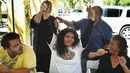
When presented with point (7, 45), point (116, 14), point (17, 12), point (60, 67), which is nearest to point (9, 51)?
point (7, 45)

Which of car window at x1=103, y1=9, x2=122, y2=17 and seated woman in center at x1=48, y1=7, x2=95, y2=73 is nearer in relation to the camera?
seated woman in center at x1=48, y1=7, x2=95, y2=73

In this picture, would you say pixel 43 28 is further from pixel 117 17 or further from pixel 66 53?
pixel 117 17

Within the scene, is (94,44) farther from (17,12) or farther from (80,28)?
(17,12)

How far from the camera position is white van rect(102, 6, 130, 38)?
3184 millimetres

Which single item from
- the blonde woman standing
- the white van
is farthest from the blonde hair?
the white van

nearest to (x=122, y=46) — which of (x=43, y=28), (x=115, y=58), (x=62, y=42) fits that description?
(x=115, y=58)

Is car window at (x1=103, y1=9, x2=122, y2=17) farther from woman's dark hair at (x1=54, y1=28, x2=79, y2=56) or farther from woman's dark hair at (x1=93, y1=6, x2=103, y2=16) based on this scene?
woman's dark hair at (x1=54, y1=28, x2=79, y2=56)

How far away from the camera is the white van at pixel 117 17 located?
3184 millimetres

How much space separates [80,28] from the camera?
3273mm

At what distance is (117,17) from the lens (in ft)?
10.5

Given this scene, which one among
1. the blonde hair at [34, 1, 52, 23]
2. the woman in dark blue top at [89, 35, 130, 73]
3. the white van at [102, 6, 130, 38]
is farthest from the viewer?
the blonde hair at [34, 1, 52, 23]

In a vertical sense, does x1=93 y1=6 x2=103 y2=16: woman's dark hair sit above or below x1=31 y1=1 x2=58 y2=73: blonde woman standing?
above

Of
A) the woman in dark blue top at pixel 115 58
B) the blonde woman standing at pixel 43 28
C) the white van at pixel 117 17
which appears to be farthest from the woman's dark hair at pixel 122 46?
the blonde woman standing at pixel 43 28

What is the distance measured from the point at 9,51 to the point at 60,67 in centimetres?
64
